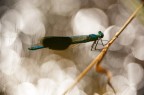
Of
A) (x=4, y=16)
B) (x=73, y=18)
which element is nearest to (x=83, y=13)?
(x=73, y=18)

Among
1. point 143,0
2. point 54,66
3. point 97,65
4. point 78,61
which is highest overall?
point 143,0

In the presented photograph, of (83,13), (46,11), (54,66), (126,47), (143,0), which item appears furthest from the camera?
(54,66)

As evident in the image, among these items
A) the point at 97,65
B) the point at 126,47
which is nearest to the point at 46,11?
the point at 126,47

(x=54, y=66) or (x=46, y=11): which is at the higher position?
(x=46, y=11)

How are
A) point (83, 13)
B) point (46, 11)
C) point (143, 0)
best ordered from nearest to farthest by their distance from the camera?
point (143, 0)
point (83, 13)
point (46, 11)

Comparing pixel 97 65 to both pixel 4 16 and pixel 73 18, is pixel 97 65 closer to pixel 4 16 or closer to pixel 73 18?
pixel 73 18

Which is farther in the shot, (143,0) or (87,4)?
(87,4)

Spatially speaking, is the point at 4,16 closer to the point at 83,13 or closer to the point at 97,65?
the point at 83,13
